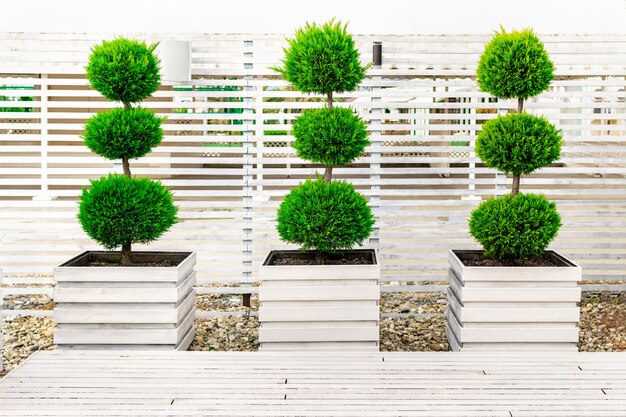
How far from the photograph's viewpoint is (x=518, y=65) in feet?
13.7

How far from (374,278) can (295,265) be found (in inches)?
17.6

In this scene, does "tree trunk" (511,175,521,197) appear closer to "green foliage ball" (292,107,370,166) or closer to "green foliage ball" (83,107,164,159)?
"green foliage ball" (292,107,370,166)

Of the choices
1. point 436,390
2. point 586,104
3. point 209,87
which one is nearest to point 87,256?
point 209,87

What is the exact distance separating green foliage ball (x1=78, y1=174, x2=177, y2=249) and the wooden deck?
774 millimetres

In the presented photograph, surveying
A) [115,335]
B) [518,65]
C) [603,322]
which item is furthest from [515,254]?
[115,335]

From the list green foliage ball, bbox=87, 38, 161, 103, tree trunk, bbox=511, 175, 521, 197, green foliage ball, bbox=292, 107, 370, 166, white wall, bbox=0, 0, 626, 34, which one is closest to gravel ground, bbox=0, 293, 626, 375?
tree trunk, bbox=511, 175, 521, 197

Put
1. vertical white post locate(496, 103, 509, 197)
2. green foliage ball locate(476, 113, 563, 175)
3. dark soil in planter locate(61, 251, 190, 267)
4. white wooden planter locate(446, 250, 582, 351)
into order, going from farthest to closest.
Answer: vertical white post locate(496, 103, 509, 197) → dark soil in planter locate(61, 251, 190, 267) → green foliage ball locate(476, 113, 563, 175) → white wooden planter locate(446, 250, 582, 351)

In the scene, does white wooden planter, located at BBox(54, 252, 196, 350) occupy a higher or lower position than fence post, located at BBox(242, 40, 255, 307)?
lower

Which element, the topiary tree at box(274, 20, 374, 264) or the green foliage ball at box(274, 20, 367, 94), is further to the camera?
the green foliage ball at box(274, 20, 367, 94)

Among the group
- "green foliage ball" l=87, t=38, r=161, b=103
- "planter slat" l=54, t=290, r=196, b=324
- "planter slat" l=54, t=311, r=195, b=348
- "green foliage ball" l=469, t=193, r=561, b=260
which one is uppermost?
"green foliage ball" l=87, t=38, r=161, b=103

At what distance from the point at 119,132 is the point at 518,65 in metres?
2.34

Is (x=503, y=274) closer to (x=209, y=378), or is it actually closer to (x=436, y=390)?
(x=436, y=390)

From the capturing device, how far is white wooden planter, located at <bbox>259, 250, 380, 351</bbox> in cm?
397

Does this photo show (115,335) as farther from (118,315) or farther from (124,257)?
→ (124,257)
